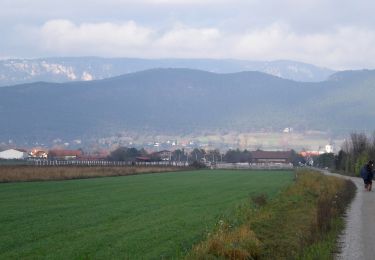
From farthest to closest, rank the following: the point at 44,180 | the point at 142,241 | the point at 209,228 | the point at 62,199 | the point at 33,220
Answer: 1. the point at 44,180
2. the point at 62,199
3. the point at 33,220
4. the point at 209,228
5. the point at 142,241

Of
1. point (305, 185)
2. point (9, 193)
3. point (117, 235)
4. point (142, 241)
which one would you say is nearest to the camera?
point (142, 241)

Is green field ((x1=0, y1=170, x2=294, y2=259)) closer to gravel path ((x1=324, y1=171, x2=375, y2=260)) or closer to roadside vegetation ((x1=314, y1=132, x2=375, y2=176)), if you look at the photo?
gravel path ((x1=324, y1=171, x2=375, y2=260))

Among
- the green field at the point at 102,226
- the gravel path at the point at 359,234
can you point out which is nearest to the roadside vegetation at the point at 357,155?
the gravel path at the point at 359,234

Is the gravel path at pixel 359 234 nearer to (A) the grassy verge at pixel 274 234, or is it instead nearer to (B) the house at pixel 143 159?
(A) the grassy verge at pixel 274 234

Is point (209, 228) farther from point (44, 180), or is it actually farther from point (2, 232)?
point (44, 180)

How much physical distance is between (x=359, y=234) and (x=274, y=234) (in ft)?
8.03

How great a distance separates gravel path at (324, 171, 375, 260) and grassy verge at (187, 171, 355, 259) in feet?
0.97

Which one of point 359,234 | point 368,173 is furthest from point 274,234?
point 368,173

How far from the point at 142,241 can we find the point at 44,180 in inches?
1569

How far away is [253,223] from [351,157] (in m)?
73.6

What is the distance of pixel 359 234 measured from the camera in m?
20.0

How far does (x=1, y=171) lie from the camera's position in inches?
2213

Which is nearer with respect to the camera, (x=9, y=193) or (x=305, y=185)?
(x=9, y=193)

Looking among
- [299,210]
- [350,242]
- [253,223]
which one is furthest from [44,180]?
[350,242]
